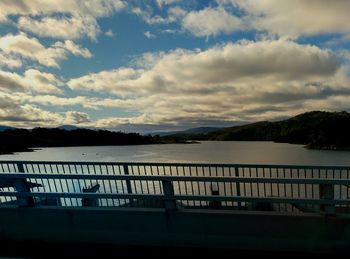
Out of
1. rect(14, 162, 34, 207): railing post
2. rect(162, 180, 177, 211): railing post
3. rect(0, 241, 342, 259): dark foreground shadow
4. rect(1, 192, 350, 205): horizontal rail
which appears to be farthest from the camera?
rect(14, 162, 34, 207): railing post

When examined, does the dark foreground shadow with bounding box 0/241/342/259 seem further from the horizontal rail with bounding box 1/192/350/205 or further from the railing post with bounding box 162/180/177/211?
the horizontal rail with bounding box 1/192/350/205

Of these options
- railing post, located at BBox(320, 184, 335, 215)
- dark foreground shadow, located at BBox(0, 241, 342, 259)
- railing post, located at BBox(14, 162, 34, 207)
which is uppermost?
railing post, located at BBox(14, 162, 34, 207)

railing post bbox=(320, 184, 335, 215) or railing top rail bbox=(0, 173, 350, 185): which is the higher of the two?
railing top rail bbox=(0, 173, 350, 185)

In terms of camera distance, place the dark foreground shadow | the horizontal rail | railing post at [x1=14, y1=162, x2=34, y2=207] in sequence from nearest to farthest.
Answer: the dark foreground shadow
the horizontal rail
railing post at [x1=14, y1=162, x2=34, y2=207]

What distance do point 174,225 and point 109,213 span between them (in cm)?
128

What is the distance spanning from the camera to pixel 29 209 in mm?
7254

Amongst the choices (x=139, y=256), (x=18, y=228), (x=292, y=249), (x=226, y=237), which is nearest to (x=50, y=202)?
(x=18, y=228)

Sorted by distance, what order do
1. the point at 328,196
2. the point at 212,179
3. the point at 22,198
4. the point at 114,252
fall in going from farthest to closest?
the point at 22,198 < the point at 212,179 < the point at 114,252 < the point at 328,196

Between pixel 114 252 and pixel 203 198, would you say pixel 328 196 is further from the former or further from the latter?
pixel 114 252

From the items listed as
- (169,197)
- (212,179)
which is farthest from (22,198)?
(212,179)

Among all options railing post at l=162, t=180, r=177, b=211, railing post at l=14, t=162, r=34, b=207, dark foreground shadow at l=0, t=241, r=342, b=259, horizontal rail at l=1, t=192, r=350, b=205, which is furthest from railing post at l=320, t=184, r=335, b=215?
railing post at l=14, t=162, r=34, b=207

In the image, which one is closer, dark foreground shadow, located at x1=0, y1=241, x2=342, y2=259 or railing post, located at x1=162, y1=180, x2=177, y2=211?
dark foreground shadow, located at x1=0, y1=241, x2=342, y2=259

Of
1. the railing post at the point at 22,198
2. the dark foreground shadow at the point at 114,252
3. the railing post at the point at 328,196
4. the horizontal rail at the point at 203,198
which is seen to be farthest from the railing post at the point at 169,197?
the railing post at the point at 22,198

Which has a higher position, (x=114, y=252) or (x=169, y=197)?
(x=169, y=197)
